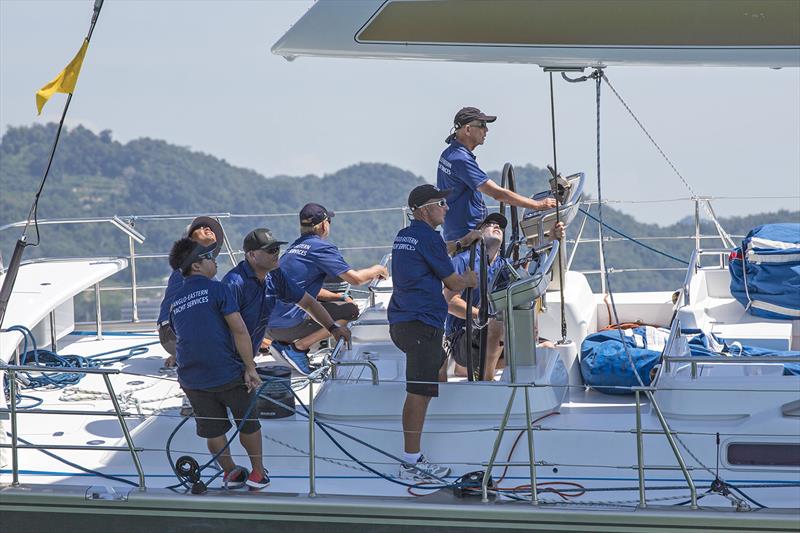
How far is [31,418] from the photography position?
5.82 metres

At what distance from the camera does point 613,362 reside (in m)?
5.39

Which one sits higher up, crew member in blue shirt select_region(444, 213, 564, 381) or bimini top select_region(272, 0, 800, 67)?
bimini top select_region(272, 0, 800, 67)

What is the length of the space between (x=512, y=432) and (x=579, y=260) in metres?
44.0

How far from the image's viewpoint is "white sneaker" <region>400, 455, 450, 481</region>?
190 inches

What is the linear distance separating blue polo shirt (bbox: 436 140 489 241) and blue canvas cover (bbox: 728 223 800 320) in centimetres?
149

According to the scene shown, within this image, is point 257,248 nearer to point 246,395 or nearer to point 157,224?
point 246,395

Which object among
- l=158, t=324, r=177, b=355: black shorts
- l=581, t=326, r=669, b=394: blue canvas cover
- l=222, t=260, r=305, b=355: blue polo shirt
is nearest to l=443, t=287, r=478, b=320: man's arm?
l=581, t=326, r=669, b=394: blue canvas cover

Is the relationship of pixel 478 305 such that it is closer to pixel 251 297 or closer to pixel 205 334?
pixel 251 297

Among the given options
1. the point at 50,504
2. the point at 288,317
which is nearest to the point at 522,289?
the point at 288,317

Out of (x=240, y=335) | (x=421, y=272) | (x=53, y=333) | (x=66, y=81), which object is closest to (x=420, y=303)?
(x=421, y=272)

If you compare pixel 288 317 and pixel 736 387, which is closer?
pixel 736 387

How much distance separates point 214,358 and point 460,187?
6.25 feet

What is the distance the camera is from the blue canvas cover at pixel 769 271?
19.4 ft

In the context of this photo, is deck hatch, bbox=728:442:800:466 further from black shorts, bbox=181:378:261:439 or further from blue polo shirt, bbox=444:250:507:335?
black shorts, bbox=181:378:261:439
